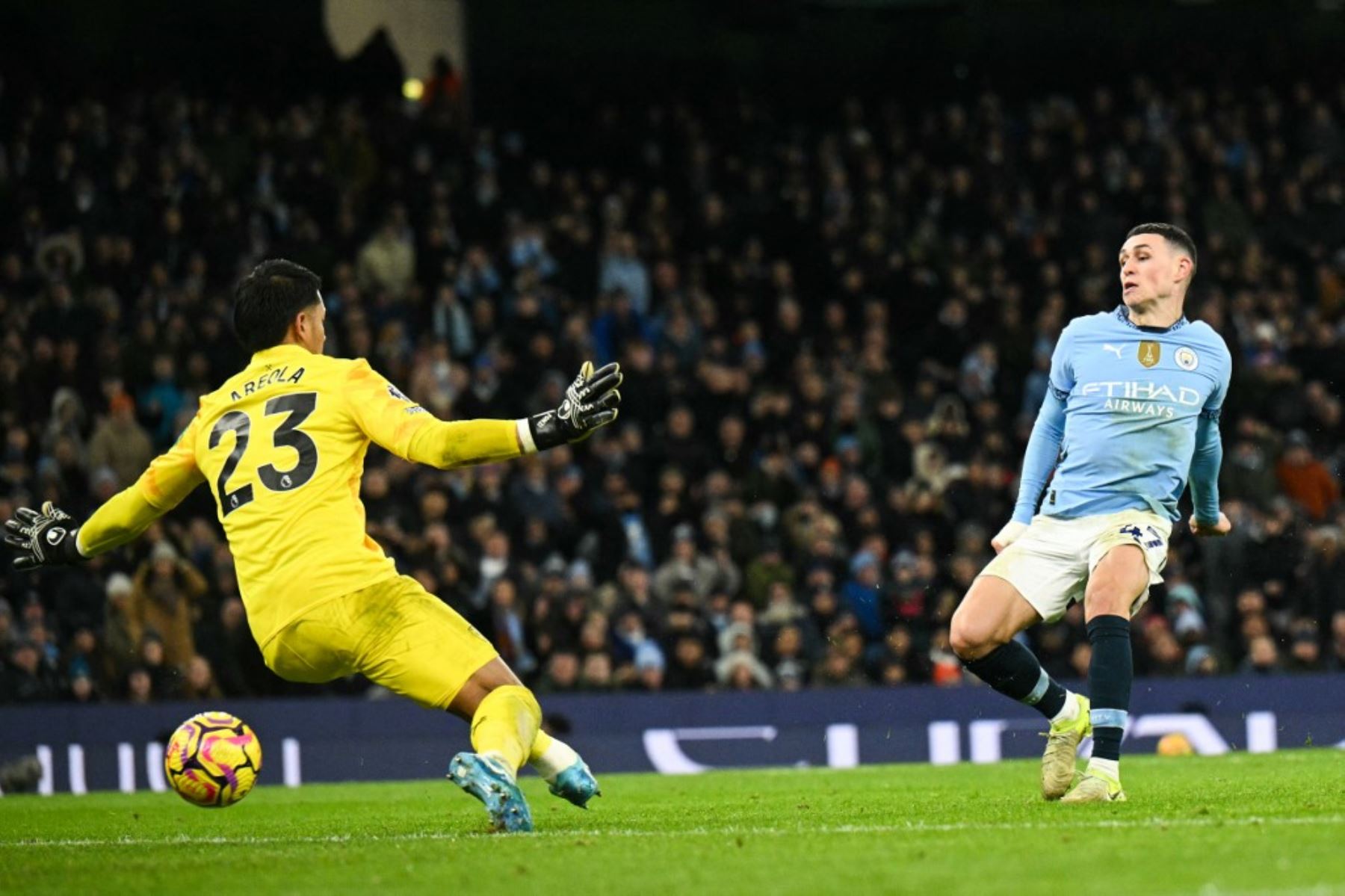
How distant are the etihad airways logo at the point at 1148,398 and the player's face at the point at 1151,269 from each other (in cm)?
37

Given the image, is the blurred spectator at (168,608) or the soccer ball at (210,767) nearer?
the soccer ball at (210,767)

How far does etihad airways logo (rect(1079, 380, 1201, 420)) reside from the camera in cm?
880

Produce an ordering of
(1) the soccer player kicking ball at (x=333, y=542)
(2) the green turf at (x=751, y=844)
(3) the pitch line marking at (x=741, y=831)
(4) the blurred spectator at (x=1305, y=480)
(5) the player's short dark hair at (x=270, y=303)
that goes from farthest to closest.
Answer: (4) the blurred spectator at (x=1305, y=480), (5) the player's short dark hair at (x=270, y=303), (1) the soccer player kicking ball at (x=333, y=542), (3) the pitch line marking at (x=741, y=831), (2) the green turf at (x=751, y=844)

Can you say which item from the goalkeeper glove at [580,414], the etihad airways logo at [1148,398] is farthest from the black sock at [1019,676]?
the goalkeeper glove at [580,414]

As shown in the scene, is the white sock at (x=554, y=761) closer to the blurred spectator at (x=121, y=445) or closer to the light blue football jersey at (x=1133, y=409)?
the light blue football jersey at (x=1133, y=409)

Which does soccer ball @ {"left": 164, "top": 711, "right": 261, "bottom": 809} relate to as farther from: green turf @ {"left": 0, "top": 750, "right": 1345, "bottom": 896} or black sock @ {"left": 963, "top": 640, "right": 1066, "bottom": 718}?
black sock @ {"left": 963, "top": 640, "right": 1066, "bottom": 718}

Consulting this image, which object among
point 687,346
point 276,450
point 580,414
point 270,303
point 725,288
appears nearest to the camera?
point 580,414

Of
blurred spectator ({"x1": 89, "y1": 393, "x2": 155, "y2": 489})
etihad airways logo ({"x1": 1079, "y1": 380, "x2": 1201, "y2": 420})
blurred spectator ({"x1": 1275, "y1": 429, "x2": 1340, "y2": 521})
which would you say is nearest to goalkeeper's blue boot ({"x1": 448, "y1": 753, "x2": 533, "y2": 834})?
etihad airways logo ({"x1": 1079, "y1": 380, "x2": 1201, "y2": 420})

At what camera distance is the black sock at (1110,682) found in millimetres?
8454

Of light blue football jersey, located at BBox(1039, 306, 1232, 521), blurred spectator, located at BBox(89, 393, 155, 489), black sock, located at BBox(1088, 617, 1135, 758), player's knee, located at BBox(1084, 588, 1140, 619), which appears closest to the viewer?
black sock, located at BBox(1088, 617, 1135, 758)

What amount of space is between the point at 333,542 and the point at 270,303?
1022mm

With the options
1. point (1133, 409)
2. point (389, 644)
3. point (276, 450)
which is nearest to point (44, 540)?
point (276, 450)

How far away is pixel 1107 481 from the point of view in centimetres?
888

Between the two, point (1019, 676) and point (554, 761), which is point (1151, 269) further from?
point (554, 761)
